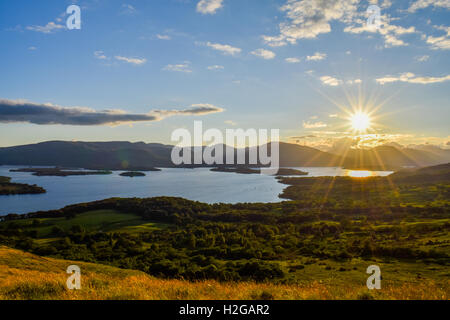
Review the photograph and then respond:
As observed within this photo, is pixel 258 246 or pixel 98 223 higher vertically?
pixel 258 246

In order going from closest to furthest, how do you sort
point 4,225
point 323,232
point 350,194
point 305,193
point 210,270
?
point 210,270 → point 323,232 → point 4,225 → point 350,194 → point 305,193

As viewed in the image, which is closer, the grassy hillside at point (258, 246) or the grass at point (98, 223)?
the grassy hillside at point (258, 246)

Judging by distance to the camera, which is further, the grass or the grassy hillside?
the grass

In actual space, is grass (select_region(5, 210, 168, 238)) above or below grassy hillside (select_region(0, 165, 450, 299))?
below

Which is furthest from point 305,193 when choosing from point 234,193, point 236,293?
point 236,293

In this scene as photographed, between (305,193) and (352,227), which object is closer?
(352,227)

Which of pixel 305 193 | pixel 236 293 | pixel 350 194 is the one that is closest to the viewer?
pixel 236 293

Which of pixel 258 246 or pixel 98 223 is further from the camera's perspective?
pixel 98 223

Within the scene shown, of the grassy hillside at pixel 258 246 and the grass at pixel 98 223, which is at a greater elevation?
the grassy hillside at pixel 258 246
